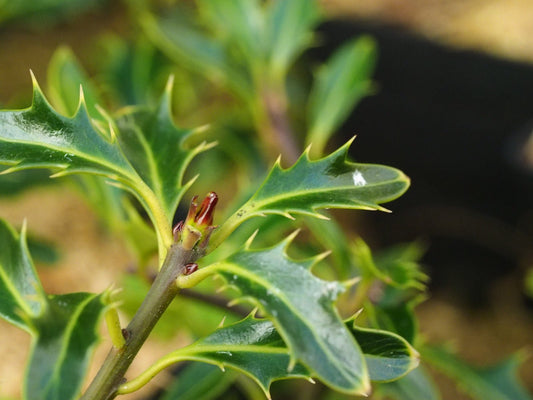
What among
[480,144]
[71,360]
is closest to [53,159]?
[71,360]

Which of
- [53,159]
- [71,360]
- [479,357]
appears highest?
[53,159]

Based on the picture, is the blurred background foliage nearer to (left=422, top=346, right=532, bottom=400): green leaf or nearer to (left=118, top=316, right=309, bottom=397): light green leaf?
(left=422, top=346, right=532, bottom=400): green leaf

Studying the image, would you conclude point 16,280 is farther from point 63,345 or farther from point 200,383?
point 200,383

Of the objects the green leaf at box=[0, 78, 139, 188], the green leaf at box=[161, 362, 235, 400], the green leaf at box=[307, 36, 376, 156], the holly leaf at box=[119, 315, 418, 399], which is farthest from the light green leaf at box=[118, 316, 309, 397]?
the green leaf at box=[307, 36, 376, 156]

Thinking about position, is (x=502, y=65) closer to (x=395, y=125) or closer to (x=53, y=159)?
(x=395, y=125)

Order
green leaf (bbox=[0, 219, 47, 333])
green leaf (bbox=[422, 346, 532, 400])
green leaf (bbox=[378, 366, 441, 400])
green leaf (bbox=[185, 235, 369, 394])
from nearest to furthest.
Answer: green leaf (bbox=[185, 235, 369, 394]), green leaf (bbox=[0, 219, 47, 333]), green leaf (bbox=[378, 366, 441, 400]), green leaf (bbox=[422, 346, 532, 400])

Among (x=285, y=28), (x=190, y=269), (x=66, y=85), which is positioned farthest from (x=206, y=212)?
(x=285, y=28)
